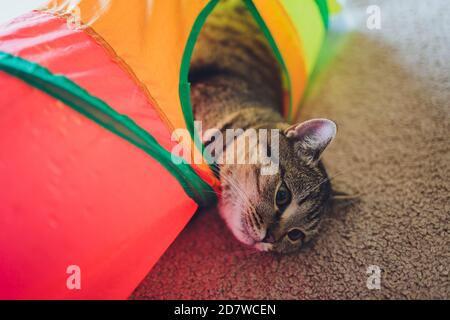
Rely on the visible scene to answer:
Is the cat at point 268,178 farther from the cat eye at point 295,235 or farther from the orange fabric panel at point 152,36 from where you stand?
the orange fabric panel at point 152,36

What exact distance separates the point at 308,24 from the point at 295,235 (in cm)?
71

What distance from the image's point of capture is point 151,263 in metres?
1.04

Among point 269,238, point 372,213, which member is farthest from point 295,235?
point 372,213

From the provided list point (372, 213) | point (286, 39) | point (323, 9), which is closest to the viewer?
point (372, 213)

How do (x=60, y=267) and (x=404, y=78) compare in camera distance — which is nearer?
(x=60, y=267)

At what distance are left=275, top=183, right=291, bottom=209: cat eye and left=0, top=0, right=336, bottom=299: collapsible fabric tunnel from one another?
0.62 feet

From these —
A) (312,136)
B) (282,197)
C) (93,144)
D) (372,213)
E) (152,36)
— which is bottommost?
(372,213)

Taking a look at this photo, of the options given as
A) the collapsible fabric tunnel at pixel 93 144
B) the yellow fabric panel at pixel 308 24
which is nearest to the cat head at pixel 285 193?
the collapsible fabric tunnel at pixel 93 144

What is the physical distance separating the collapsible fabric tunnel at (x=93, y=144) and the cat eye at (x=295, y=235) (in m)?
0.26

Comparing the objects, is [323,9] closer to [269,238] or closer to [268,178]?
[268,178]

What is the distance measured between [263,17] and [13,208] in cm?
84

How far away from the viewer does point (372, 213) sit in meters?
1.16

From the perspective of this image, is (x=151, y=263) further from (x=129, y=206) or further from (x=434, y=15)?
(x=434, y=15)
